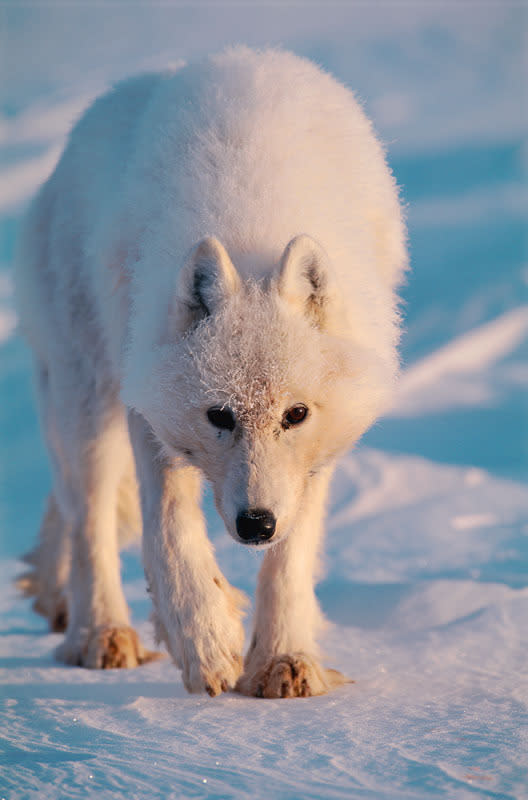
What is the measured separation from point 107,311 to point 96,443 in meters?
0.98

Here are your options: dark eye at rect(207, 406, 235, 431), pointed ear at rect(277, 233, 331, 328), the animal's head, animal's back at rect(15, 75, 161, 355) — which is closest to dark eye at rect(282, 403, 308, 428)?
the animal's head

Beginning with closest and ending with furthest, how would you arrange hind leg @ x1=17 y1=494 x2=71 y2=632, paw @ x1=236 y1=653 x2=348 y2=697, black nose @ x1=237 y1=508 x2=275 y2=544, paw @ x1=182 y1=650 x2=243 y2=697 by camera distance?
black nose @ x1=237 y1=508 x2=275 y2=544
paw @ x1=182 y1=650 x2=243 y2=697
paw @ x1=236 y1=653 x2=348 y2=697
hind leg @ x1=17 y1=494 x2=71 y2=632

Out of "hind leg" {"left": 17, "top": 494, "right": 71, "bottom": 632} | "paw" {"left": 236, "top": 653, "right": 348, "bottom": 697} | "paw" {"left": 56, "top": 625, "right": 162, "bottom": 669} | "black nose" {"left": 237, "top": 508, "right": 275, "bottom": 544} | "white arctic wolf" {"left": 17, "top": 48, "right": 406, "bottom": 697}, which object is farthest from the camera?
"hind leg" {"left": 17, "top": 494, "right": 71, "bottom": 632}

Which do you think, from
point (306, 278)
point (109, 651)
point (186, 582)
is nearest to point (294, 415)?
point (306, 278)

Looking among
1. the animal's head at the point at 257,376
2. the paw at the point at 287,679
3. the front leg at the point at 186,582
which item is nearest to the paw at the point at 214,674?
the front leg at the point at 186,582

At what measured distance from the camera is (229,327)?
3.53m

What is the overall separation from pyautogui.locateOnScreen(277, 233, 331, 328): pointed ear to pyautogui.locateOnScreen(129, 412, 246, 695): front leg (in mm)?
926

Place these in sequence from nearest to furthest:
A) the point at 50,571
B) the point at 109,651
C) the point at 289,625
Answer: the point at 289,625
the point at 109,651
the point at 50,571

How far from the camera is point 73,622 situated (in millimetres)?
5363

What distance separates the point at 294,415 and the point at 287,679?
124 cm

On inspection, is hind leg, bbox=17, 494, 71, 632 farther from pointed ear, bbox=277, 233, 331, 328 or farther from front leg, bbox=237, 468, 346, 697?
pointed ear, bbox=277, 233, 331, 328

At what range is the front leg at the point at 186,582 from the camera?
152 inches

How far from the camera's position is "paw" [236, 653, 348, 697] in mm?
4141

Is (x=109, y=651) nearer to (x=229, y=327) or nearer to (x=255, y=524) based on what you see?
(x=255, y=524)
